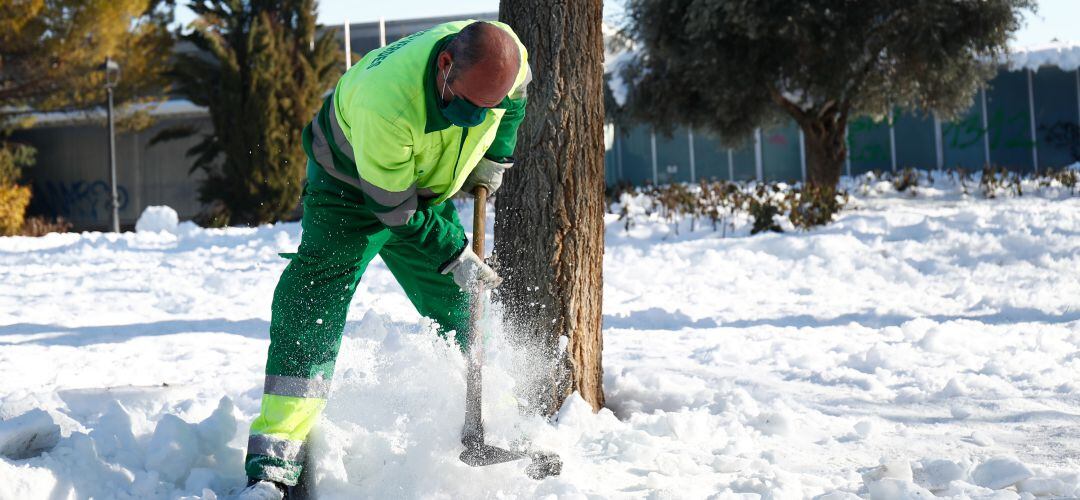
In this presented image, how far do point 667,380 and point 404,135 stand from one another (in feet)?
6.87

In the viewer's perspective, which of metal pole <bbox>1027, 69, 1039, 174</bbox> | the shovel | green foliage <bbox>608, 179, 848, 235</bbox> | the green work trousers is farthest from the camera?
metal pole <bbox>1027, 69, 1039, 174</bbox>

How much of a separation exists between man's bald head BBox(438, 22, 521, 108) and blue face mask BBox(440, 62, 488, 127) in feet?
0.05

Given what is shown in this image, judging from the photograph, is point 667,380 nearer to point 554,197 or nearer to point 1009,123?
point 554,197

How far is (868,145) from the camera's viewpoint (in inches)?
816

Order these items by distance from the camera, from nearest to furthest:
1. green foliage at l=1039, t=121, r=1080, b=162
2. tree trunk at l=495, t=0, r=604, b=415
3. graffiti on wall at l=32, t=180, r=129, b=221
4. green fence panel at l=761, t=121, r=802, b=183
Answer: tree trunk at l=495, t=0, r=604, b=415 → green foliage at l=1039, t=121, r=1080, b=162 → green fence panel at l=761, t=121, r=802, b=183 → graffiti on wall at l=32, t=180, r=129, b=221

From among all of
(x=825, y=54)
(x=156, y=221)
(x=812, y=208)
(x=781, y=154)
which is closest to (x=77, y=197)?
(x=156, y=221)

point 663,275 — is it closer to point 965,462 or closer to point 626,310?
point 626,310

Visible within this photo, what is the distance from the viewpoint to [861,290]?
7.34 meters

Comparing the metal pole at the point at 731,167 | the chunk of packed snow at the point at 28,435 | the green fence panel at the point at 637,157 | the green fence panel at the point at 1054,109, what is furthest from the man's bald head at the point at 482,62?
the green fence panel at the point at 1054,109

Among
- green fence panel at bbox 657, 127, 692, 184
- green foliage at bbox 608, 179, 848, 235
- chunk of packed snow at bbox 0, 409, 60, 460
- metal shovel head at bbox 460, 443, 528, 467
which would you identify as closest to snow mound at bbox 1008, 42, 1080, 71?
green fence panel at bbox 657, 127, 692, 184

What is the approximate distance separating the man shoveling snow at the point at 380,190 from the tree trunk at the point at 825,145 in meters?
12.2

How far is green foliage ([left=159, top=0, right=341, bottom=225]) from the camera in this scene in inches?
735

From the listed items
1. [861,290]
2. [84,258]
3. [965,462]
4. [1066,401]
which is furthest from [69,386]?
[84,258]

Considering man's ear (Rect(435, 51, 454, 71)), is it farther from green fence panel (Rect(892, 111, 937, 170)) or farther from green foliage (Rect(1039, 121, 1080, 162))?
green foliage (Rect(1039, 121, 1080, 162))
